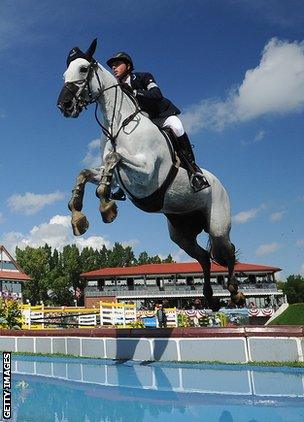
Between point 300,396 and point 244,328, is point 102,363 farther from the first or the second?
point 300,396

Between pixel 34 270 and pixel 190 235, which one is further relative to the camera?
pixel 34 270

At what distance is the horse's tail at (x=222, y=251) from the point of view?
5.07m

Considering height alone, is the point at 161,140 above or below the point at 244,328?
above

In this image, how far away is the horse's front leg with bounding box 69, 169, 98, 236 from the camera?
380 cm

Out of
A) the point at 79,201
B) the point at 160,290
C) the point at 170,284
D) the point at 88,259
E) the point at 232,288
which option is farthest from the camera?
the point at 88,259

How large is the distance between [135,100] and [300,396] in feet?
10.6

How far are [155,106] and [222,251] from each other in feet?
5.92

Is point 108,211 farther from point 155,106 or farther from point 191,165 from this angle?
point 155,106

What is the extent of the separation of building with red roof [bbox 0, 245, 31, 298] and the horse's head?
1889 inches

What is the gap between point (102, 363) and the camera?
22.8 ft

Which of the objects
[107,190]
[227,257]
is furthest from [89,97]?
[227,257]

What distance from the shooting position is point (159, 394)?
4410 millimetres

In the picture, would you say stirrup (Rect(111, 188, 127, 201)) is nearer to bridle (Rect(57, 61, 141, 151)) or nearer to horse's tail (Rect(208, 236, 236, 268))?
bridle (Rect(57, 61, 141, 151))

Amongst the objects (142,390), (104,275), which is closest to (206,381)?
(142,390)
